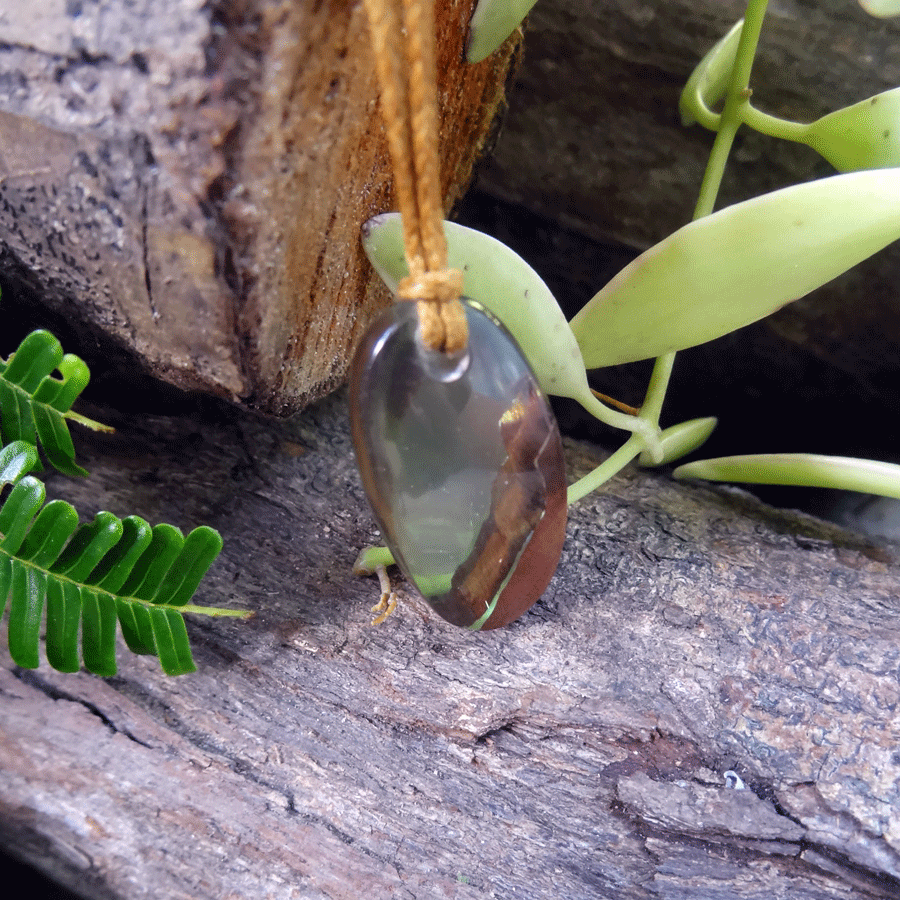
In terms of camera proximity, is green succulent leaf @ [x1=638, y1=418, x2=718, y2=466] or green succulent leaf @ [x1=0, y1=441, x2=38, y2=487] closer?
green succulent leaf @ [x1=0, y1=441, x2=38, y2=487]

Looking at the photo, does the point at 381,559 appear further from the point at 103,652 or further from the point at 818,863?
the point at 818,863

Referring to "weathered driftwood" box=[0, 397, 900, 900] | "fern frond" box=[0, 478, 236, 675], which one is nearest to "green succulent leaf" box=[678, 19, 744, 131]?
"weathered driftwood" box=[0, 397, 900, 900]

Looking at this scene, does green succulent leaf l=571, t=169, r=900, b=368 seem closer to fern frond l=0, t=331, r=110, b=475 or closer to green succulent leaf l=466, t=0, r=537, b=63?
green succulent leaf l=466, t=0, r=537, b=63

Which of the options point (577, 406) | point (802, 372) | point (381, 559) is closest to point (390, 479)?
point (381, 559)

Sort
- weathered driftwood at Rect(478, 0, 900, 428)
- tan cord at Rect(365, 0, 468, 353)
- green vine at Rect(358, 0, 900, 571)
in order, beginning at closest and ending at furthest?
1. tan cord at Rect(365, 0, 468, 353)
2. green vine at Rect(358, 0, 900, 571)
3. weathered driftwood at Rect(478, 0, 900, 428)

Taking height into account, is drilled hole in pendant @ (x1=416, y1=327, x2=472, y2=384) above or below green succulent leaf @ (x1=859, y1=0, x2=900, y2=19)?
below

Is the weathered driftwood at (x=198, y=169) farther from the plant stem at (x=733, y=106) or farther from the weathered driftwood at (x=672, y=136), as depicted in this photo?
the weathered driftwood at (x=672, y=136)

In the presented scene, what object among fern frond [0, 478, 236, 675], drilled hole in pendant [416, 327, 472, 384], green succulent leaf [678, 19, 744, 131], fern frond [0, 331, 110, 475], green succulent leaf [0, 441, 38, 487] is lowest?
fern frond [0, 478, 236, 675]
